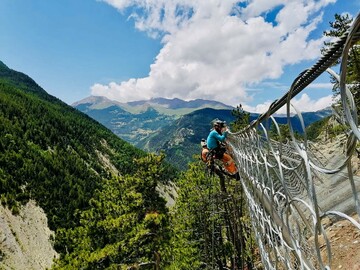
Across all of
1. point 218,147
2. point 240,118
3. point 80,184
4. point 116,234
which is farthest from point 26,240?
point 218,147

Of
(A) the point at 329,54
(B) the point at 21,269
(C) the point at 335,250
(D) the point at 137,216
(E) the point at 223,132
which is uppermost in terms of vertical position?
(E) the point at 223,132

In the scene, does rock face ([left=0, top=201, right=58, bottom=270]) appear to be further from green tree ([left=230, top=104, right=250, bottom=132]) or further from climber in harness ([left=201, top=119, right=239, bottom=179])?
climber in harness ([left=201, top=119, right=239, bottom=179])

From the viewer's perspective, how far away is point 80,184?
86750 millimetres

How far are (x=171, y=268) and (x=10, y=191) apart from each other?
6432cm

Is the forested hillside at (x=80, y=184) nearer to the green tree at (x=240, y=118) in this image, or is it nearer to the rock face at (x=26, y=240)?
the rock face at (x=26, y=240)

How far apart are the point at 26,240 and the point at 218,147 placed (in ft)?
206

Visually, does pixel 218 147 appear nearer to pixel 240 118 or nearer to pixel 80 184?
pixel 240 118

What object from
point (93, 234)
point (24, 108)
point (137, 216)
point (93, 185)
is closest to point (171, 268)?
point (137, 216)

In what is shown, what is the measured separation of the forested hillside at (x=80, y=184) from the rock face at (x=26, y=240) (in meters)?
1.48

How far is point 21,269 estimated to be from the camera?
168 ft

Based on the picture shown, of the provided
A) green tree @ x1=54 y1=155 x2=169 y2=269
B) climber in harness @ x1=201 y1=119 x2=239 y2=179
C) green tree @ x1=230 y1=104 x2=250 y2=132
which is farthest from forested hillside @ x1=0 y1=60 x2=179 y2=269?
green tree @ x1=230 y1=104 x2=250 y2=132

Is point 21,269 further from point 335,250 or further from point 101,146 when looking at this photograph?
point 101,146

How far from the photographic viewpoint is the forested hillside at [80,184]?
1508cm

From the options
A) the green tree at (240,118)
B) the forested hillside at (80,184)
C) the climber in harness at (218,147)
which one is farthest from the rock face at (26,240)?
the climber in harness at (218,147)
